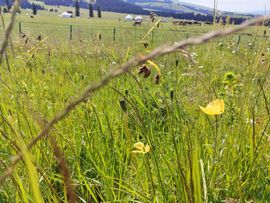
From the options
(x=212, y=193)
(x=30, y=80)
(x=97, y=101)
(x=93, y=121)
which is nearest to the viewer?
(x=212, y=193)

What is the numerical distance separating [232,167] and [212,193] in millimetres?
136

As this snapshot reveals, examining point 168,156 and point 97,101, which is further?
point 97,101

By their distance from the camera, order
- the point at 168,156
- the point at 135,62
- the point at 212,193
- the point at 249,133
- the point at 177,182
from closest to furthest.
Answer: the point at 135,62
the point at 177,182
the point at 212,193
the point at 168,156
the point at 249,133

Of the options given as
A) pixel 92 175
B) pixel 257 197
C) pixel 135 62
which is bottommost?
pixel 92 175

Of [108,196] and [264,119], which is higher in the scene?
[264,119]

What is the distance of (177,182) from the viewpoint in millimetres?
1050

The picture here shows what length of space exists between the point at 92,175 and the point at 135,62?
4.24 ft

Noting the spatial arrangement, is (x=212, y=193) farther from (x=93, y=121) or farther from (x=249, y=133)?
A: (x=93, y=121)

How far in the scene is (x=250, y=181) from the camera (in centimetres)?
122

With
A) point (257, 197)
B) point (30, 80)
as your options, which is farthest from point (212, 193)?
point (30, 80)

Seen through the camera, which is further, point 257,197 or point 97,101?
point 97,101

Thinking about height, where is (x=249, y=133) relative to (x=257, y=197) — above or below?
above

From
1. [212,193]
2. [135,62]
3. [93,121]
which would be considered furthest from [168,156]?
[135,62]

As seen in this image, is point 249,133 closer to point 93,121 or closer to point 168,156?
point 168,156
